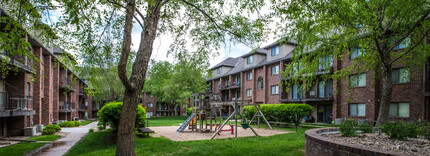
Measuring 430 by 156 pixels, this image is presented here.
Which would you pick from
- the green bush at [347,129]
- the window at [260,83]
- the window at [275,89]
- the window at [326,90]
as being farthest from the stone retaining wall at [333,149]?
the window at [260,83]

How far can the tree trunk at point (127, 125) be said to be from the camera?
6816 millimetres

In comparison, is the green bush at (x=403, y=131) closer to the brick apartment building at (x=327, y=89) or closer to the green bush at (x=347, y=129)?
the green bush at (x=347, y=129)

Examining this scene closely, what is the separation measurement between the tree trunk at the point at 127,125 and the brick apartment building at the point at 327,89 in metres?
4.86

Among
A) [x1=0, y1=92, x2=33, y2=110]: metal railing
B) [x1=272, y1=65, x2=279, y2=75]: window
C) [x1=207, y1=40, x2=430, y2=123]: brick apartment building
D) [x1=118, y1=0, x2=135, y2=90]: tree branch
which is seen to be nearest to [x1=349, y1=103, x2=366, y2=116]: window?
[x1=207, y1=40, x2=430, y2=123]: brick apartment building

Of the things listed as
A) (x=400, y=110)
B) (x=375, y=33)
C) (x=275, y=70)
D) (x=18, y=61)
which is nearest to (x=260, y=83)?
(x=275, y=70)

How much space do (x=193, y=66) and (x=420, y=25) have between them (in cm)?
1159

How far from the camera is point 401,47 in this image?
2048 centimetres

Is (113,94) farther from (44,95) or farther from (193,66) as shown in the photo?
(193,66)

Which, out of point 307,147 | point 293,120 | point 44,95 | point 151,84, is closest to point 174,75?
point 151,84

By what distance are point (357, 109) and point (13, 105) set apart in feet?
82.4

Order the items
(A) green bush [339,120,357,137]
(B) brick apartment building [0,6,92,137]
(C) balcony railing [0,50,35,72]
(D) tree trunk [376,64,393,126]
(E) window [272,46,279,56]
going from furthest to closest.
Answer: (E) window [272,46,279,56]
(B) brick apartment building [0,6,92,137]
(D) tree trunk [376,64,393,126]
(C) balcony railing [0,50,35,72]
(A) green bush [339,120,357,137]

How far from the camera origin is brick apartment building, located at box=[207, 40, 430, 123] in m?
19.4

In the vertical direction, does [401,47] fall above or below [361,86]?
above

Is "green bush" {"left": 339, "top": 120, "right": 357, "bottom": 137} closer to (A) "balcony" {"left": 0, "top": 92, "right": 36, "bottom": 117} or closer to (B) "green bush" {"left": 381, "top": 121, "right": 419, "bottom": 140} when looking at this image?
(B) "green bush" {"left": 381, "top": 121, "right": 419, "bottom": 140}
